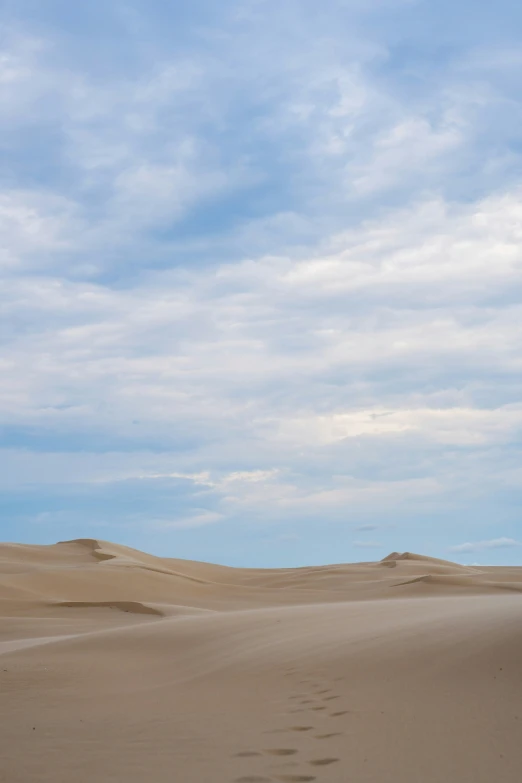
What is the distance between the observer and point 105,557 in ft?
78.7

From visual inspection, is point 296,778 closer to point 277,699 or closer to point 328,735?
point 328,735

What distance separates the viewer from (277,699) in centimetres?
579

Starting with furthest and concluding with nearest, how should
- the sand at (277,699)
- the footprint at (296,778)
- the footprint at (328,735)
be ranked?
1. the footprint at (328,735)
2. the sand at (277,699)
3. the footprint at (296,778)

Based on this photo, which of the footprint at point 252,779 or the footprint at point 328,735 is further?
the footprint at point 328,735

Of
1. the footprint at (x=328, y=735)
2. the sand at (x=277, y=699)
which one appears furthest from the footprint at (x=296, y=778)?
the footprint at (x=328, y=735)

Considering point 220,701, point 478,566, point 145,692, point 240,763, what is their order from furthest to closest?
point 478,566
point 145,692
point 220,701
point 240,763

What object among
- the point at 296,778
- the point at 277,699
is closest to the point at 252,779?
the point at 296,778

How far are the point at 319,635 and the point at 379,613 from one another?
1476mm

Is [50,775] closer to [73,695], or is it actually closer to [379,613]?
[73,695]

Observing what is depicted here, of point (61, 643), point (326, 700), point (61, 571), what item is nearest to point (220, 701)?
point (326, 700)

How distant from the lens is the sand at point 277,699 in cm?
430

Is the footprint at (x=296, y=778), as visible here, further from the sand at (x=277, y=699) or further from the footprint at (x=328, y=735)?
the footprint at (x=328, y=735)

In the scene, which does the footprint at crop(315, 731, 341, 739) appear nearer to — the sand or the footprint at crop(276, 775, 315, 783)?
the sand

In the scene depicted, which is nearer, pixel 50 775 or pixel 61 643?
pixel 50 775
